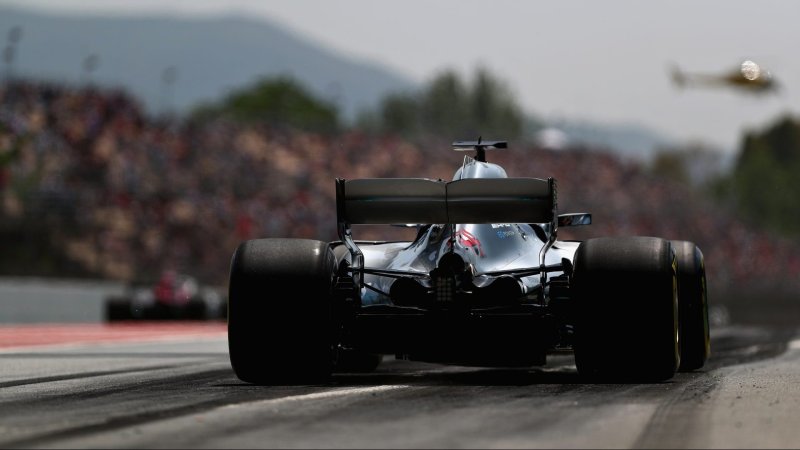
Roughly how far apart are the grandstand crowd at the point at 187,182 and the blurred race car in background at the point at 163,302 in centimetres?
102

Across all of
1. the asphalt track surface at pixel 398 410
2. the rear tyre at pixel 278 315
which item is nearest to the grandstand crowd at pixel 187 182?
the asphalt track surface at pixel 398 410

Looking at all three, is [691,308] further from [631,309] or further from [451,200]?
[451,200]

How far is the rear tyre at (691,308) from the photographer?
1191 cm

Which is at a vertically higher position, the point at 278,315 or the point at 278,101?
the point at 278,101

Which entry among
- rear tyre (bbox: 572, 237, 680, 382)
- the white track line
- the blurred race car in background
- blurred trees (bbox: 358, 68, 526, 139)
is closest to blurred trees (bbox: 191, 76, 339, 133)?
blurred trees (bbox: 358, 68, 526, 139)

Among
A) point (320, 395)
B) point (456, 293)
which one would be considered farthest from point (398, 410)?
point (456, 293)

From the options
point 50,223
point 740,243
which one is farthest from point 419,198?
point 740,243

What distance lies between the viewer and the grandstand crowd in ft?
109

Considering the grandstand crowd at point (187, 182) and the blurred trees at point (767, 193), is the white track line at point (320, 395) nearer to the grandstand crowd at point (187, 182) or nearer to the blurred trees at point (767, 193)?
the grandstand crowd at point (187, 182)

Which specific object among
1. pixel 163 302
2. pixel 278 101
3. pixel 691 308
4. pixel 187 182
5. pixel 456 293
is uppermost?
pixel 278 101

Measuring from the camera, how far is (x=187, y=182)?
39.4 m

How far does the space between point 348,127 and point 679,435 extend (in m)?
47.2

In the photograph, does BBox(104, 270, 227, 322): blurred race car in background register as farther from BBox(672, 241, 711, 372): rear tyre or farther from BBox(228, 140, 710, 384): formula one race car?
BBox(228, 140, 710, 384): formula one race car

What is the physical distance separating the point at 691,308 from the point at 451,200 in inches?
102
